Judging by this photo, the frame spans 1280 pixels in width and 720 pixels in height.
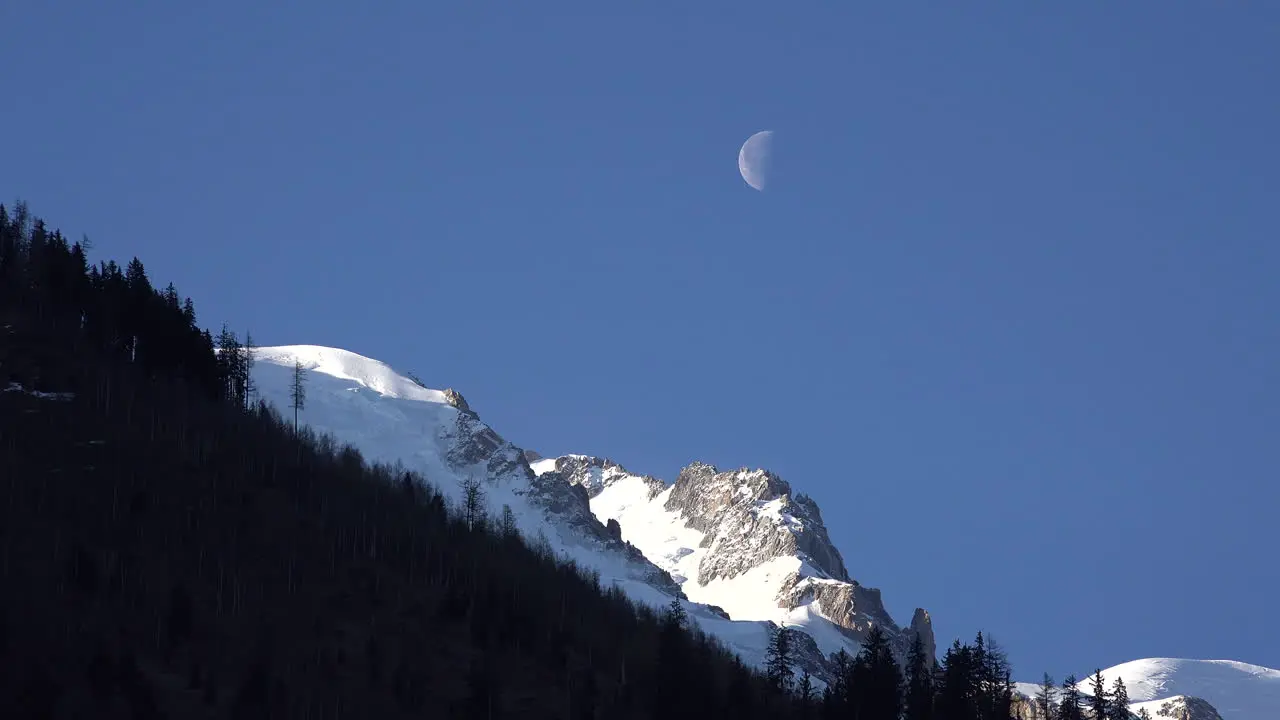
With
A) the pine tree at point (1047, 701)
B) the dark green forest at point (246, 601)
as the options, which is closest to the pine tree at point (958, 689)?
the dark green forest at point (246, 601)

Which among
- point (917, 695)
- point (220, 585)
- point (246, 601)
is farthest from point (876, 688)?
point (220, 585)

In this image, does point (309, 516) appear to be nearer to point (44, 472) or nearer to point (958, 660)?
point (44, 472)

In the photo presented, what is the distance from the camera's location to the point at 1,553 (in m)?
143

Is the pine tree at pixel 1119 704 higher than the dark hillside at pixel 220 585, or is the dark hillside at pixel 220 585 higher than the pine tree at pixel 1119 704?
the dark hillside at pixel 220 585

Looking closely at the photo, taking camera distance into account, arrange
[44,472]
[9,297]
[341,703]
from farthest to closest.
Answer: [9,297] → [44,472] → [341,703]

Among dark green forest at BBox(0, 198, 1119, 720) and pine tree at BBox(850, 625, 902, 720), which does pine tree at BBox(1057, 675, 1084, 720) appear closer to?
dark green forest at BBox(0, 198, 1119, 720)

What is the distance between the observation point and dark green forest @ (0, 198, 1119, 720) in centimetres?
13388

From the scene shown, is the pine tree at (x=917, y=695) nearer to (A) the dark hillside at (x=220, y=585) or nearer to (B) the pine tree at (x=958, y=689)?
(B) the pine tree at (x=958, y=689)

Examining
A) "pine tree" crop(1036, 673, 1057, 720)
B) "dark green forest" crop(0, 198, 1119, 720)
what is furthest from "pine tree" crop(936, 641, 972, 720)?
"pine tree" crop(1036, 673, 1057, 720)

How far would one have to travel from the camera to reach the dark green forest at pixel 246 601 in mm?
133875

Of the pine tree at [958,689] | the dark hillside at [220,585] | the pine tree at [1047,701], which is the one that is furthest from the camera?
the pine tree at [1047,701]

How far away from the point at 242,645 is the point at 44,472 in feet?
109

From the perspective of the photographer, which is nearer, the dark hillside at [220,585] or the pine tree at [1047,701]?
the dark hillside at [220,585]

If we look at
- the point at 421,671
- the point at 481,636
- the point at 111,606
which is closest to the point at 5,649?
the point at 111,606
